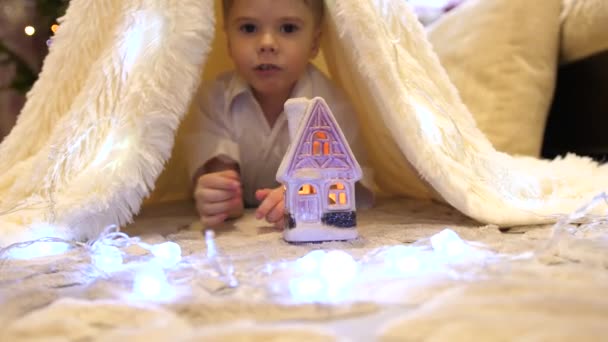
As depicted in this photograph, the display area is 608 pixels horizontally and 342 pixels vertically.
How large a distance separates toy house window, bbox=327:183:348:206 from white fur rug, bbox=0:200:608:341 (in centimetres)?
10

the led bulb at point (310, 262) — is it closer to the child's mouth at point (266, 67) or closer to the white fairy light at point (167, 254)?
the white fairy light at point (167, 254)

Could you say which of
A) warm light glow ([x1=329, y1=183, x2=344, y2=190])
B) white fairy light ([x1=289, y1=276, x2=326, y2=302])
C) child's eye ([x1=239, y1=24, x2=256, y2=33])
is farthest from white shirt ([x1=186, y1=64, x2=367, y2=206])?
white fairy light ([x1=289, y1=276, x2=326, y2=302])

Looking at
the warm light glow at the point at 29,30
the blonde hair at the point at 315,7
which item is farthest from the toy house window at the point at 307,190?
the warm light glow at the point at 29,30

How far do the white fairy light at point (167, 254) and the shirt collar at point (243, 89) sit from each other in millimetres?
546

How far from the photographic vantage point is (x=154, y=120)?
0.88 m

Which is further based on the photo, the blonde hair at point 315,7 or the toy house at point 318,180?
the blonde hair at point 315,7

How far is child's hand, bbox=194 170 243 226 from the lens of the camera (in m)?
0.96

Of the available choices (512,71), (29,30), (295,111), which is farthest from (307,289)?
(29,30)

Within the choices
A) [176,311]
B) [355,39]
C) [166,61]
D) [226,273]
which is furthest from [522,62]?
[176,311]

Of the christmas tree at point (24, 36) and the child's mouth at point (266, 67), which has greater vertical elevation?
the christmas tree at point (24, 36)

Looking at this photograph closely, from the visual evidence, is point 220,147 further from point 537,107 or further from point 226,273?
point 537,107

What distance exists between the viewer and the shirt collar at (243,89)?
119 cm

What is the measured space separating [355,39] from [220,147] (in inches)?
14.2

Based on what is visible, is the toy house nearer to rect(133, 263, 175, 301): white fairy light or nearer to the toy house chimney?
the toy house chimney
